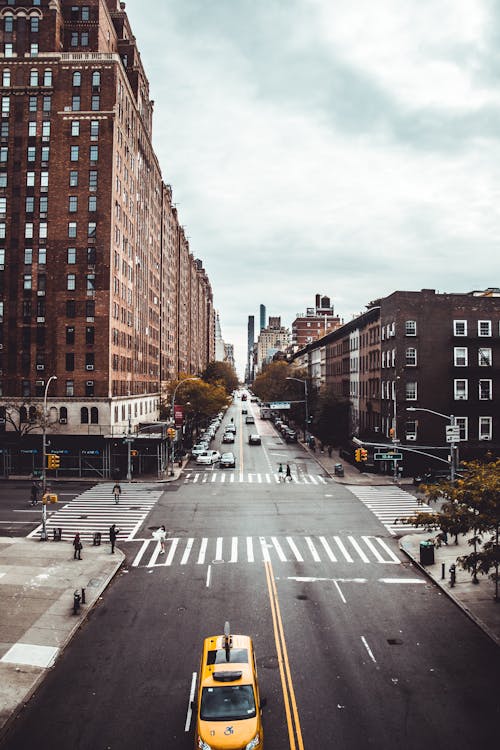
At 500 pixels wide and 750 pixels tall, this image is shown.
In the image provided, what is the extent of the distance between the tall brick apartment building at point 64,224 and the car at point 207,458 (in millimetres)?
7153

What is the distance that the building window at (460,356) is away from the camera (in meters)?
54.8

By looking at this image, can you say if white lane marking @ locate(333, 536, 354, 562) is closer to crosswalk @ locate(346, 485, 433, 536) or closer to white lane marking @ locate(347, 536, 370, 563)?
white lane marking @ locate(347, 536, 370, 563)

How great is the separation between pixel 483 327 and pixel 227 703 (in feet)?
169

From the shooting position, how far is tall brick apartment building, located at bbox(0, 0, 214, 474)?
5431cm

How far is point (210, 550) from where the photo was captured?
93.8ft

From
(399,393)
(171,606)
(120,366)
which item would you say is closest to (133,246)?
(120,366)

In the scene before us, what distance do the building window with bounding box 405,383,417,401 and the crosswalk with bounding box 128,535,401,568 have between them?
83.1 feet

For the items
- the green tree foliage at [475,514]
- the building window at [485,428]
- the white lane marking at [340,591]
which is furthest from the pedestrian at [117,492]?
the building window at [485,428]

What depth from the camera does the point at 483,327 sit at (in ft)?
180

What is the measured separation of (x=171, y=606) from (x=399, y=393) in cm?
3881

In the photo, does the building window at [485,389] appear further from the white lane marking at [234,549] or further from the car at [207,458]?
the white lane marking at [234,549]

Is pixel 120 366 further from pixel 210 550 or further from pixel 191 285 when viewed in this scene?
pixel 191 285

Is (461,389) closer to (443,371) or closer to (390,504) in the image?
(443,371)

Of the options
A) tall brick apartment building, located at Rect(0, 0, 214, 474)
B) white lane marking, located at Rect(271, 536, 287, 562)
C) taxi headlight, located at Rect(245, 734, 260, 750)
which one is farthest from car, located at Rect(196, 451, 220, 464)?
taxi headlight, located at Rect(245, 734, 260, 750)
